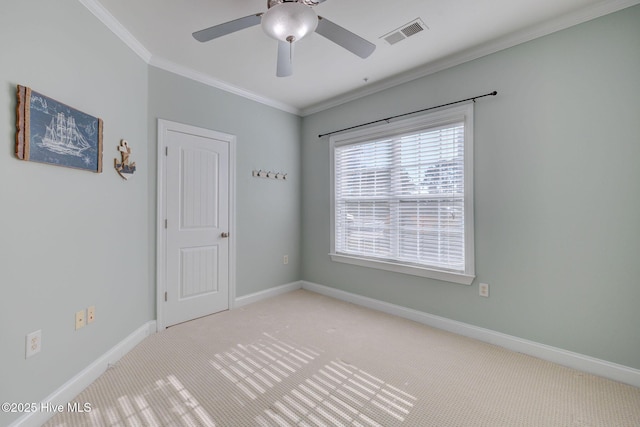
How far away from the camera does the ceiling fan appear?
1.52 meters

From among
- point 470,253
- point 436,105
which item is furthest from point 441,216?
point 436,105

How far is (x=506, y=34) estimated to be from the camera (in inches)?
92.0

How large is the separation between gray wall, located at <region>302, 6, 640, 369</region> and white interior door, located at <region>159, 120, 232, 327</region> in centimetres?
238

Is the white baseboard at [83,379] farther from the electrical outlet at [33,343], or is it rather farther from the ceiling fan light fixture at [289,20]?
the ceiling fan light fixture at [289,20]

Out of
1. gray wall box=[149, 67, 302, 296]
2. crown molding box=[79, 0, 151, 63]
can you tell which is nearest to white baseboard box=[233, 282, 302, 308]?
gray wall box=[149, 67, 302, 296]

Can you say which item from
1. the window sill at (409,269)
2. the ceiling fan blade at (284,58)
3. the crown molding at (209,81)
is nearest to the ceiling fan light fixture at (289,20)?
the ceiling fan blade at (284,58)

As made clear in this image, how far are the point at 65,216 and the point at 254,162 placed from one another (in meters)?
2.13

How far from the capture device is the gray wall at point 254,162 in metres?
2.89

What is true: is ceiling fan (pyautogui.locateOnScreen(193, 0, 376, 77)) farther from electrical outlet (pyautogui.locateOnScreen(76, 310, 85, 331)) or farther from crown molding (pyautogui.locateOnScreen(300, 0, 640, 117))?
electrical outlet (pyautogui.locateOnScreen(76, 310, 85, 331))

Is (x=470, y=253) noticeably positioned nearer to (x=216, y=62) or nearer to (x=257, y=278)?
(x=257, y=278)

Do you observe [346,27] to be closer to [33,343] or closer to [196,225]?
[196,225]

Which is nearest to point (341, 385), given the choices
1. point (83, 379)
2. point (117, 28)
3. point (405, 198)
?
point (83, 379)

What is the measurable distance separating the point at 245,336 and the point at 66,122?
2.16 metres

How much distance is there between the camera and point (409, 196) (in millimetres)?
3037
